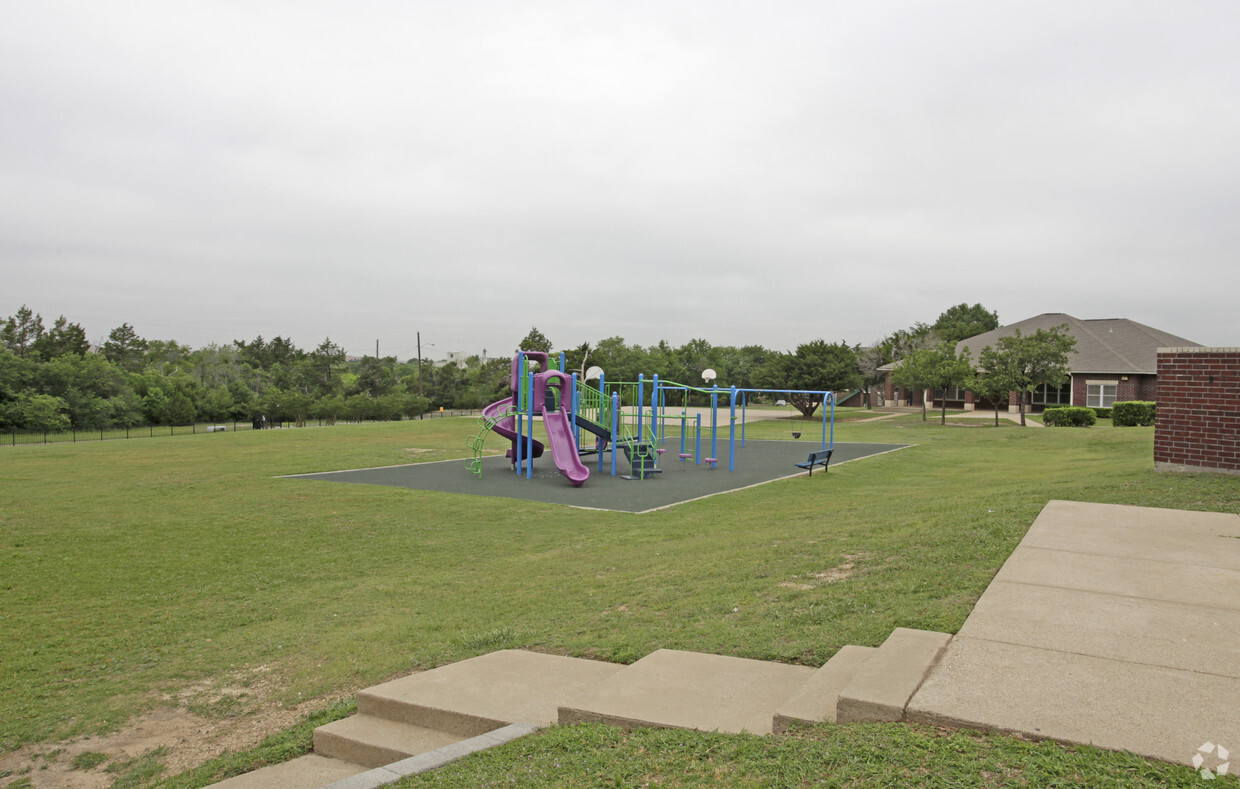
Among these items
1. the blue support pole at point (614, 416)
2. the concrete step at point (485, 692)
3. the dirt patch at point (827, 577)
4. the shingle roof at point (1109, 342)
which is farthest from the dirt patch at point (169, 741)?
the shingle roof at point (1109, 342)

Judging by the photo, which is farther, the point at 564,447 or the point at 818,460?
the point at 818,460

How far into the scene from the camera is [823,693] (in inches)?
148

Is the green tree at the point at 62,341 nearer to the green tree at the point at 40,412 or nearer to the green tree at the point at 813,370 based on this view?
the green tree at the point at 40,412

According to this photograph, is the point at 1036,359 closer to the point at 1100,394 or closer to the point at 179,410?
the point at 1100,394

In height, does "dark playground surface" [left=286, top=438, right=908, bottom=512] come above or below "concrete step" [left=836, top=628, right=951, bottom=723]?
below

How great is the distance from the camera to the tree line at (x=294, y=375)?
163ft

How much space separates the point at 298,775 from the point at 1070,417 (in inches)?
1561

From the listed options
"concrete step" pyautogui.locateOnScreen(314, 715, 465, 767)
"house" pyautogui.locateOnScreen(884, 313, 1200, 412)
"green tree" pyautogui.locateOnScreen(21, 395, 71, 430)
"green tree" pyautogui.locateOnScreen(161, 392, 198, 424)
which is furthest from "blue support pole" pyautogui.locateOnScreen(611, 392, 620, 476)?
"green tree" pyautogui.locateOnScreen(161, 392, 198, 424)

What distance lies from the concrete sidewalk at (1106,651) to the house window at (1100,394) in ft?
146

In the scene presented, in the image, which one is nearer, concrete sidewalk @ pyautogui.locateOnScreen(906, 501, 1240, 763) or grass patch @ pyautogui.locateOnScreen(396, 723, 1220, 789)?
grass patch @ pyautogui.locateOnScreen(396, 723, 1220, 789)

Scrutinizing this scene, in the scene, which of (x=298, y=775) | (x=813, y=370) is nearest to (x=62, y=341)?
(x=813, y=370)

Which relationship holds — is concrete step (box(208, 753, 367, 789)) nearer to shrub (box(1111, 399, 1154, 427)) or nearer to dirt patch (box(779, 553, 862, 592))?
dirt patch (box(779, 553, 862, 592))

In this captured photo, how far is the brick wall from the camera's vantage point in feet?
37.8

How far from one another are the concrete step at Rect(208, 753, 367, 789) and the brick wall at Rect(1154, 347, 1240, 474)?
43.0 ft
